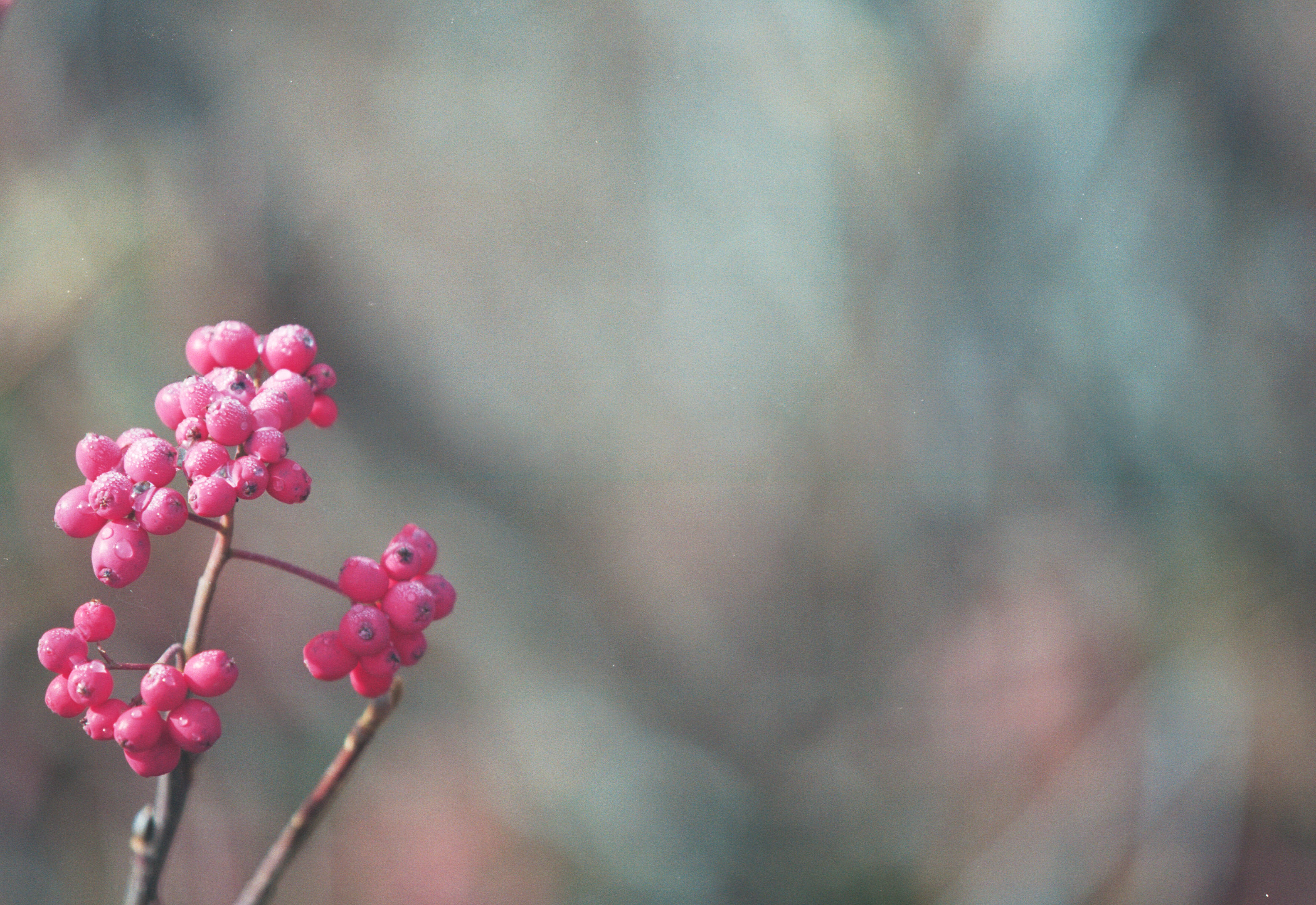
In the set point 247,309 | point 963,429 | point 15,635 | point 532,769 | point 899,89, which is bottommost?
point 15,635

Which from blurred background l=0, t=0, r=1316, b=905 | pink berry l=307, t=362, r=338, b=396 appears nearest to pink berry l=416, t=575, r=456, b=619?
pink berry l=307, t=362, r=338, b=396

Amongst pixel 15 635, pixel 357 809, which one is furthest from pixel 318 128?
pixel 357 809

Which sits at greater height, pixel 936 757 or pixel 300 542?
pixel 936 757

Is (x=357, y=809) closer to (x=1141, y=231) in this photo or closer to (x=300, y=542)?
(x=300, y=542)

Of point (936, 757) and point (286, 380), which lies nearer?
point (286, 380)

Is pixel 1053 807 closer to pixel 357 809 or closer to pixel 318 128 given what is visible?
pixel 357 809

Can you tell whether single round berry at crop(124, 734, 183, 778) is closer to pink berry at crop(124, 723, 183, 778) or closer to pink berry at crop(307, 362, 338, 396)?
pink berry at crop(124, 723, 183, 778)

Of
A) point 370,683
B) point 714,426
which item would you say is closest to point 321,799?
point 370,683
